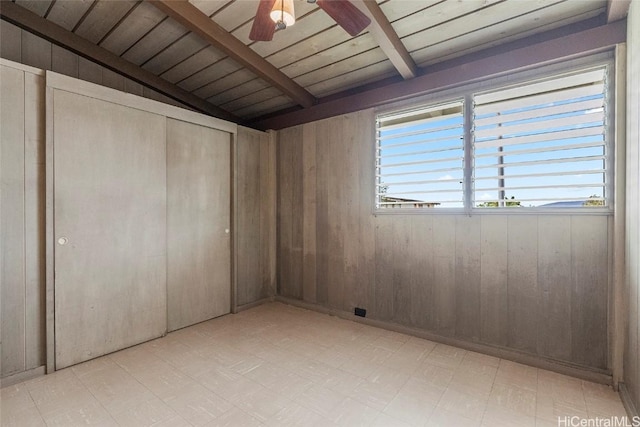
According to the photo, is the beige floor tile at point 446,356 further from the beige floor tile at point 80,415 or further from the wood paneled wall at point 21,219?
the wood paneled wall at point 21,219

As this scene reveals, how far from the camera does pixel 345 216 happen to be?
3365mm


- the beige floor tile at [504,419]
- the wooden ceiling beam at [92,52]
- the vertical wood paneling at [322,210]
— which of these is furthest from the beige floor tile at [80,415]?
the wooden ceiling beam at [92,52]

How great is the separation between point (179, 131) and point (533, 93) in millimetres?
3211

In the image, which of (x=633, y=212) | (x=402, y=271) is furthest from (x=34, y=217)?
(x=633, y=212)

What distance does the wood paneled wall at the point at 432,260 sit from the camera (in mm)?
2172

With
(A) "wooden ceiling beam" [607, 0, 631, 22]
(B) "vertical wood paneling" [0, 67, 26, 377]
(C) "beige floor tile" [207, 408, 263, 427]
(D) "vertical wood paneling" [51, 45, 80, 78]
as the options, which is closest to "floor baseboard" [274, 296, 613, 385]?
(C) "beige floor tile" [207, 408, 263, 427]

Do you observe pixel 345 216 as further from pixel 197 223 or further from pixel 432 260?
pixel 197 223

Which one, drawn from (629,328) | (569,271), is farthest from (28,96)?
(629,328)

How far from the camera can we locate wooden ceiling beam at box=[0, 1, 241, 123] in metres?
2.58

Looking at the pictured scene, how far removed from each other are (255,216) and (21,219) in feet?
7.12

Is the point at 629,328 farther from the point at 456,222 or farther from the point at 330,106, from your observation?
the point at 330,106

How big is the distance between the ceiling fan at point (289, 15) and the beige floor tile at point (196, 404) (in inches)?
89.1

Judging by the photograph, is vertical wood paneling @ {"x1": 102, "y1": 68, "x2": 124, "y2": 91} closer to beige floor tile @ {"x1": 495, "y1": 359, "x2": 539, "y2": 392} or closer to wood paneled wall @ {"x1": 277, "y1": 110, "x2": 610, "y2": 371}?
wood paneled wall @ {"x1": 277, "y1": 110, "x2": 610, "y2": 371}

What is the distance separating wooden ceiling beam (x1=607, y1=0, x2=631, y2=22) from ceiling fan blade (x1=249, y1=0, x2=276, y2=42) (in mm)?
2121
